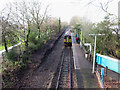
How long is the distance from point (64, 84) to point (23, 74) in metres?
3.76

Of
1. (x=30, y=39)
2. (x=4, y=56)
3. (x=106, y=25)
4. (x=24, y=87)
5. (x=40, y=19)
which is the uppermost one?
(x=40, y=19)

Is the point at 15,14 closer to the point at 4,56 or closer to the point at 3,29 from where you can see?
the point at 3,29

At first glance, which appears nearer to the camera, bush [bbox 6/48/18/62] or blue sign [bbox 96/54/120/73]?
blue sign [bbox 96/54/120/73]

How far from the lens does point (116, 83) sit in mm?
6680

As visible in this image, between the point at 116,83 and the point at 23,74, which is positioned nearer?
the point at 116,83

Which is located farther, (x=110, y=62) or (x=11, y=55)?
(x=110, y=62)

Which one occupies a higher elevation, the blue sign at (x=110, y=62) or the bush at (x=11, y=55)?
the bush at (x=11, y=55)

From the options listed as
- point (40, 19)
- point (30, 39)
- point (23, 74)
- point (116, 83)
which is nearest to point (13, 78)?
point (23, 74)

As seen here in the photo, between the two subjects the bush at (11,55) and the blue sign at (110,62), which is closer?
the blue sign at (110,62)

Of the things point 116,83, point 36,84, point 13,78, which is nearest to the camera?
point 116,83

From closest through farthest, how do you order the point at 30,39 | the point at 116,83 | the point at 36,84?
the point at 116,83
the point at 36,84
the point at 30,39

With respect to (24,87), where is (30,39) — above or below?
above

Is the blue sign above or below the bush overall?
below

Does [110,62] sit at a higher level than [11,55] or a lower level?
lower
